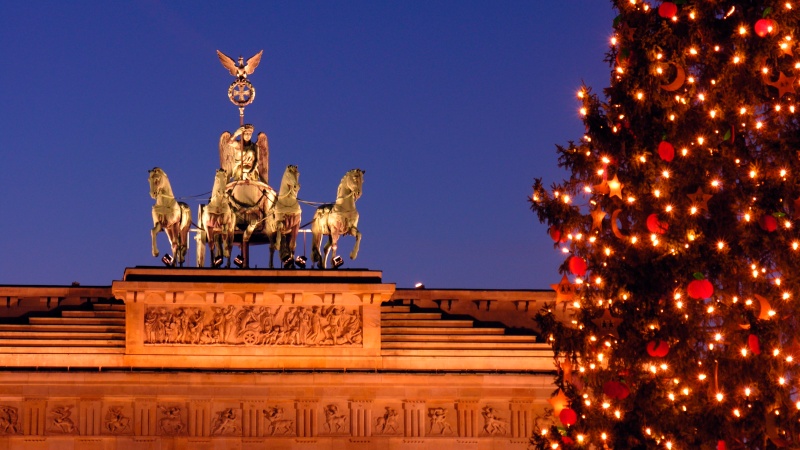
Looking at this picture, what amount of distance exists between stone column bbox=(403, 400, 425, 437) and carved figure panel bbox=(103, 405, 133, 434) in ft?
18.2

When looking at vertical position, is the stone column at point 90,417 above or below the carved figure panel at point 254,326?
below

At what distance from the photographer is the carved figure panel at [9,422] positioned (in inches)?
1382

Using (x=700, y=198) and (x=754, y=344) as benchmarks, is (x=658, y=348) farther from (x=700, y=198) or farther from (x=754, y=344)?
(x=700, y=198)

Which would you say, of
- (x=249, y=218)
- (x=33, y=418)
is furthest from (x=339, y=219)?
(x=33, y=418)

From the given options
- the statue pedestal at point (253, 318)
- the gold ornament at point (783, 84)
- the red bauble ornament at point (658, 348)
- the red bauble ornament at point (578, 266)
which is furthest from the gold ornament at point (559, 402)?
the statue pedestal at point (253, 318)

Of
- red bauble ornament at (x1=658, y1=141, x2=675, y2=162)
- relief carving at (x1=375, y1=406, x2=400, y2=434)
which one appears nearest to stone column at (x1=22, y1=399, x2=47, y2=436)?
relief carving at (x1=375, y1=406, x2=400, y2=434)

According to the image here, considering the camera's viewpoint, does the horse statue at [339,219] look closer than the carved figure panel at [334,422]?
No

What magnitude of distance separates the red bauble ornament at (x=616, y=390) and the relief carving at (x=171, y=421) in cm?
1569

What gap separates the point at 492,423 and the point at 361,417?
269 cm

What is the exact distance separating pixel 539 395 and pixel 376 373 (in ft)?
11.1

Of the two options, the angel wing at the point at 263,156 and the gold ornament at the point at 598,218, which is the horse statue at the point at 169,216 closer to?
Result: the angel wing at the point at 263,156

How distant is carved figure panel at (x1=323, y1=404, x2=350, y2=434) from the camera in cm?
3581

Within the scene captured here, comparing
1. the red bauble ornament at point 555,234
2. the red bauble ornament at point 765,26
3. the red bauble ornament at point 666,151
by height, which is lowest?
the red bauble ornament at point 555,234

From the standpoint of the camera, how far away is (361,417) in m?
36.0
